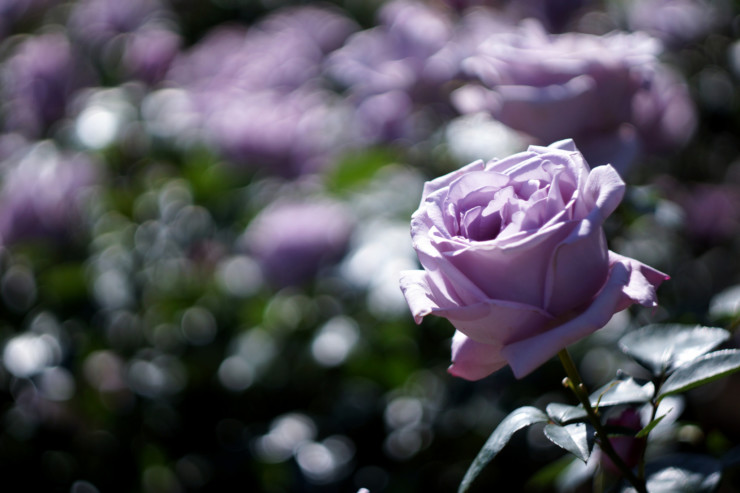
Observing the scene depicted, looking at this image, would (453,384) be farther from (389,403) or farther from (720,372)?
(720,372)

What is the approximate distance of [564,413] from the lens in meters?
0.48

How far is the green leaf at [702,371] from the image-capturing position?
0.45 metres

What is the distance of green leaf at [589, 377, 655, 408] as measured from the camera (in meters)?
0.48

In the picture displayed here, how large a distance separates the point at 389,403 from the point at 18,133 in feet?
3.76

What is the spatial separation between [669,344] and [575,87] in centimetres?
29

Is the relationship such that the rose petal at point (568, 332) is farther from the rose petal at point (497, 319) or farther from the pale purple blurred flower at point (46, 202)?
the pale purple blurred flower at point (46, 202)

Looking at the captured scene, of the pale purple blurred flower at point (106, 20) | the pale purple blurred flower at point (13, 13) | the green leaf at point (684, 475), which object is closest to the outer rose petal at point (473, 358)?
the green leaf at point (684, 475)

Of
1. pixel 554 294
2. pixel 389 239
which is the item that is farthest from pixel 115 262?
pixel 554 294

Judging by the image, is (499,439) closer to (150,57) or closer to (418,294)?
(418,294)

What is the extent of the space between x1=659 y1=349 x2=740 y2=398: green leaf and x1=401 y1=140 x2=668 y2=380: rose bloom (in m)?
0.06

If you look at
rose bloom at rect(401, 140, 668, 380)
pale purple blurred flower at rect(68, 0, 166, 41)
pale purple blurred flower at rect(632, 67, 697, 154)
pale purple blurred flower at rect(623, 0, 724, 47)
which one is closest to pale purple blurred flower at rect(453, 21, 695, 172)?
pale purple blurred flower at rect(632, 67, 697, 154)

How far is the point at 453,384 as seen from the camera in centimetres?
115

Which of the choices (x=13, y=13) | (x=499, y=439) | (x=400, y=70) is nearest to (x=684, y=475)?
(x=499, y=439)

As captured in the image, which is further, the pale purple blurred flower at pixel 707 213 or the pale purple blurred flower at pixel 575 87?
the pale purple blurred flower at pixel 707 213
